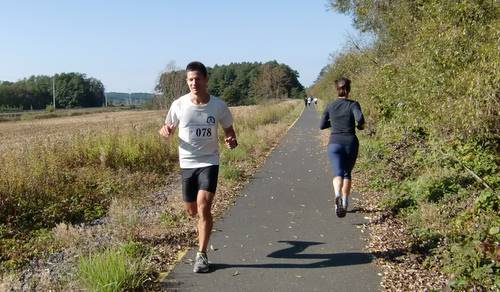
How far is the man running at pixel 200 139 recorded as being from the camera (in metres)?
5.11

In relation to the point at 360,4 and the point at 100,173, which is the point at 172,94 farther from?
the point at 100,173

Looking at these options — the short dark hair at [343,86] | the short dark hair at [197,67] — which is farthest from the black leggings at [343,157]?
the short dark hair at [197,67]

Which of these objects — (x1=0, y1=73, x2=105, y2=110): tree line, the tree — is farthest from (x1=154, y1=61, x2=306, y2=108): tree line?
(x1=0, y1=73, x2=105, y2=110): tree line

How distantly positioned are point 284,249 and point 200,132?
186 cm

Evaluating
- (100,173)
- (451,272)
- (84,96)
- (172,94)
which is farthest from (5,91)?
(451,272)

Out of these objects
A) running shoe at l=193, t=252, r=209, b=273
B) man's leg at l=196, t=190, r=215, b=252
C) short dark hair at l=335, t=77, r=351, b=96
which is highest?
short dark hair at l=335, t=77, r=351, b=96

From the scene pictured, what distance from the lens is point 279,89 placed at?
85.6 m

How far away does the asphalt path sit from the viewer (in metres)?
4.81

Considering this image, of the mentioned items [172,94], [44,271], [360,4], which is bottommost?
[44,271]

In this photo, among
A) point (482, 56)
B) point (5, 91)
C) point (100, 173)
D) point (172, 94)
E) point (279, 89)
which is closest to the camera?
point (482, 56)

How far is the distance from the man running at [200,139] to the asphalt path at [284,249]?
1.40 feet

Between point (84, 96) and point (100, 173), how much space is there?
131 meters

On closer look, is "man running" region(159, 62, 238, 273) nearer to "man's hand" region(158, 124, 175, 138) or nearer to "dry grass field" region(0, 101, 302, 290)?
"man's hand" region(158, 124, 175, 138)

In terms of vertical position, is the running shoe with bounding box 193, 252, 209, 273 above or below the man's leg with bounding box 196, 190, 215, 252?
below
